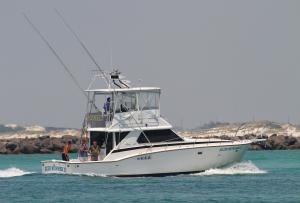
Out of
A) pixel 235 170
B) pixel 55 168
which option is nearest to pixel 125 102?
pixel 55 168

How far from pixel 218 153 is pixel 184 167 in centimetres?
158

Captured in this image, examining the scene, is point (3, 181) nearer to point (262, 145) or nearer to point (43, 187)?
point (43, 187)

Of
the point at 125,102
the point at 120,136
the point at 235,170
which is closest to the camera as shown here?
the point at 120,136

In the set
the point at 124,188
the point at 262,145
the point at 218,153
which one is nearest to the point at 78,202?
the point at 124,188

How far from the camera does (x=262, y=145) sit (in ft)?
309

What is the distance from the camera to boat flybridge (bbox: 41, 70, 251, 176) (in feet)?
139

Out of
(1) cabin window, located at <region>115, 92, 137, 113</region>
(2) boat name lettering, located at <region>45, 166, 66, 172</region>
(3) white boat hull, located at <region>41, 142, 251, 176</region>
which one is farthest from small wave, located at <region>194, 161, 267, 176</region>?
(2) boat name lettering, located at <region>45, 166, 66, 172</region>

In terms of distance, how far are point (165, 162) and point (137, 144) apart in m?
1.47

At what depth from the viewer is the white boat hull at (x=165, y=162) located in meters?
42.3

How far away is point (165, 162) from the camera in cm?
4241

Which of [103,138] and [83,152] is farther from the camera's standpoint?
[83,152]

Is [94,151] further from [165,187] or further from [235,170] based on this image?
[235,170]

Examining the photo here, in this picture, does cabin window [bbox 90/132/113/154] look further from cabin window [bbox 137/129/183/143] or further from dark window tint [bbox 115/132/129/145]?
cabin window [bbox 137/129/183/143]

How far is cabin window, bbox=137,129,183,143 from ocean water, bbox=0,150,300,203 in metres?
1.77
